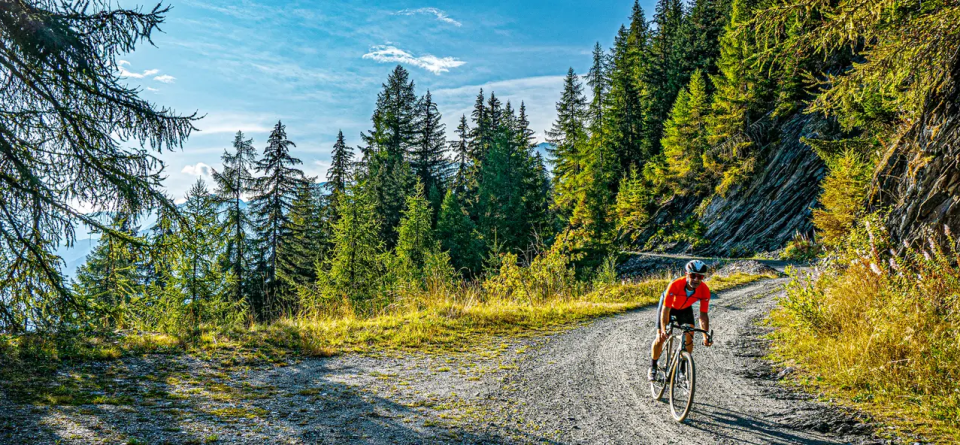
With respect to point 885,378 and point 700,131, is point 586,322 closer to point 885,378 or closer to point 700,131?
point 885,378

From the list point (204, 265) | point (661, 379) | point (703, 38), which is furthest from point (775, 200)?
point (204, 265)

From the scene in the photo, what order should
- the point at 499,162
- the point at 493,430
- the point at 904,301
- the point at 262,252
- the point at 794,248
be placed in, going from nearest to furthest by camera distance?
the point at 493,430
the point at 904,301
the point at 794,248
the point at 262,252
the point at 499,162

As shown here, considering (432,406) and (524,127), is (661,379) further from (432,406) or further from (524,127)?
(524,127)

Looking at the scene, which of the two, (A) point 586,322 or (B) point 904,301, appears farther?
(A) point 586,322

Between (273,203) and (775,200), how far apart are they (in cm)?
3289

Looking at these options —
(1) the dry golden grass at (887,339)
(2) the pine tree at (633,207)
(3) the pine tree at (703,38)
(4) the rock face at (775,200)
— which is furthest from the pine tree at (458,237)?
(3) the pine tree at (703,38)

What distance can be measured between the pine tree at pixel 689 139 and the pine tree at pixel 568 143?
7946 millimetres

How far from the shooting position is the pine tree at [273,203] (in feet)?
90.8

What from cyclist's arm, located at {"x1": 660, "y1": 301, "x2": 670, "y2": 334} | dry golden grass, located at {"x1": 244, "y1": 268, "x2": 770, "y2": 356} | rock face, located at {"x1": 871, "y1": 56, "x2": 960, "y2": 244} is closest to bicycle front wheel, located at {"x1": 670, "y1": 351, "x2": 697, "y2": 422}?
cyclist's arm, located at {"x1": 660, "y1": 301, "x2": 670, "y2": 334}

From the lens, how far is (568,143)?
44.9 metres

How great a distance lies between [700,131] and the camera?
35.5 meters

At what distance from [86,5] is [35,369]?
169 inches

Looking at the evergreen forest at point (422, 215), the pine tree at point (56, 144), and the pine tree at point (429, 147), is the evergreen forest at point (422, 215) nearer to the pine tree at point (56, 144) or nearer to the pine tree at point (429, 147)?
the pine tree at point (56, 144)

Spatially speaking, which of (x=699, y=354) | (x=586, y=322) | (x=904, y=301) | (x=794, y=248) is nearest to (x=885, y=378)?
(x=904, y=301)
